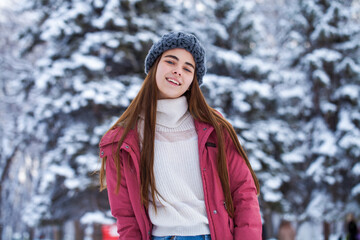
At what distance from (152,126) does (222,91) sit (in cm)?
682

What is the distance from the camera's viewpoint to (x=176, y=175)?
1.99 metres

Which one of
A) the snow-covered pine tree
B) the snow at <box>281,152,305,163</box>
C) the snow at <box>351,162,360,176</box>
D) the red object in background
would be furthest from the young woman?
the snow at <box>351,162,360,176</box>

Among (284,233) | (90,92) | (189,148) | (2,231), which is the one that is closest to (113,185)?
Answer: (189,148)

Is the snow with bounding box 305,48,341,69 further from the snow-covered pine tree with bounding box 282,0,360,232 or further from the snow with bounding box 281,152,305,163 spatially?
the snow with bounding box 281,152,305,163

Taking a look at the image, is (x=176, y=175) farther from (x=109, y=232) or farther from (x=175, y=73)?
(x=109, y=232)

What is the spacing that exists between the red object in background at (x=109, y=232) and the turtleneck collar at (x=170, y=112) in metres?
5.80

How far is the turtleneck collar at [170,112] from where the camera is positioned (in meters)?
2.13

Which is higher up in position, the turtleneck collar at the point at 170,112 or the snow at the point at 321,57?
the snow at the point at 321,57

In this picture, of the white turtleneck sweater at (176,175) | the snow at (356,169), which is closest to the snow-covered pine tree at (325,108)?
the snow at (356,169)

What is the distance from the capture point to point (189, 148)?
2.04m

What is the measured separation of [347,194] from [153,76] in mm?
9064

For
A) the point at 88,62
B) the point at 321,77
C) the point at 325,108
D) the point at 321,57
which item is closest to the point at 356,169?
the point at 325,108

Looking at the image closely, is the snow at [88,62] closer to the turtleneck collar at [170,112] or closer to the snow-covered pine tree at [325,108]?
the snow-covered pine tree at [325,108]

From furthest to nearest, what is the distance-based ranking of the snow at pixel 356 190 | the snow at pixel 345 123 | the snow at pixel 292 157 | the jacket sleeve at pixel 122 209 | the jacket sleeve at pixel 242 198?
the snow at pixel 345 123 < the snow at pixel 292 157 < the snow at pixel 356 190 < the jacket sleeve at pixel 122 209 < the jacket sleeve at pixel 242 198
